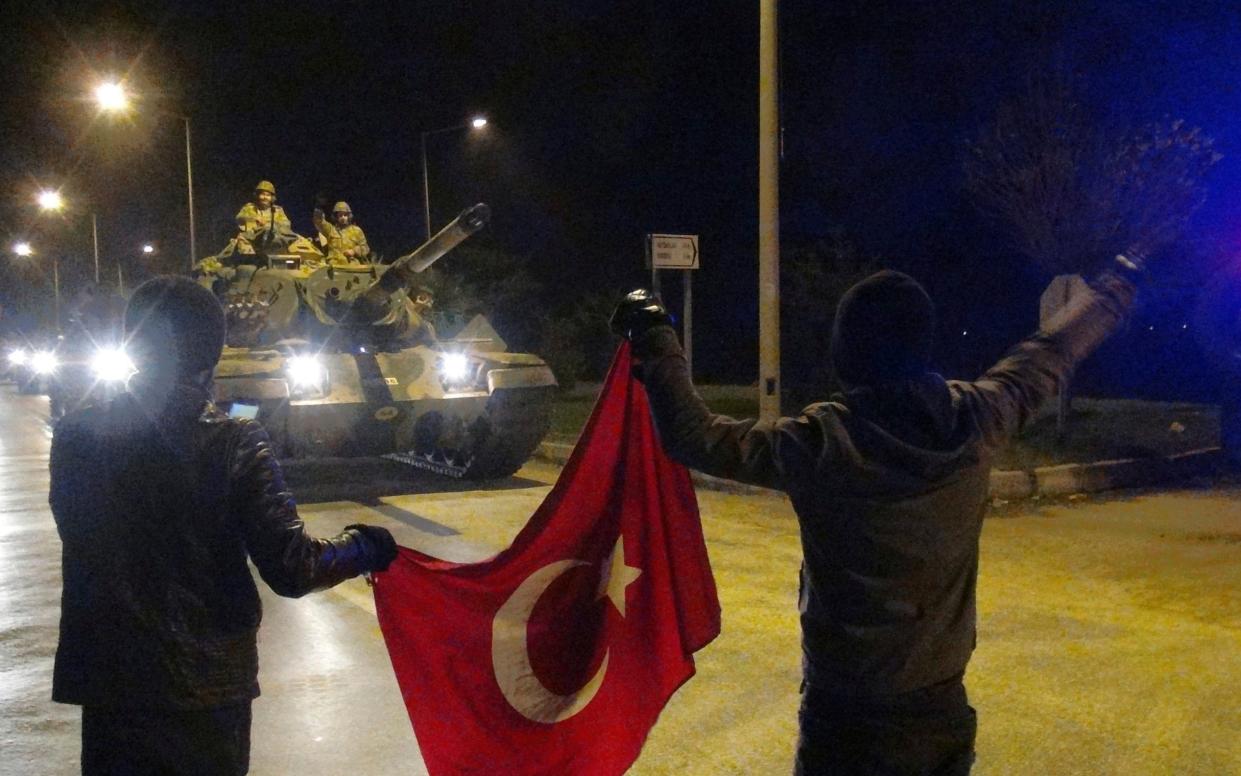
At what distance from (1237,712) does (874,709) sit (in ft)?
11.2

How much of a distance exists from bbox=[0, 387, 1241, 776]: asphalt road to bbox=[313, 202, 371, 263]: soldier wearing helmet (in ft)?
16.9

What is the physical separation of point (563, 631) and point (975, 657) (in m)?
3.09

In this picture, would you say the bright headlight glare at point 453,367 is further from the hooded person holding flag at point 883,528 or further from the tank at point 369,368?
the hooded person holding flag at point 883,528

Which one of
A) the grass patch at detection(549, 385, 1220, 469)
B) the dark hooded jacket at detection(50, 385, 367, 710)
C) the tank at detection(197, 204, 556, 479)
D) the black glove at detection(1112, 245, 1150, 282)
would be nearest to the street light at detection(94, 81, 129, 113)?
the tank at detection(197, 204, 556, 479)

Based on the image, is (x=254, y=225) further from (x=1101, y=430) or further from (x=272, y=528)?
(x=272, y=528)

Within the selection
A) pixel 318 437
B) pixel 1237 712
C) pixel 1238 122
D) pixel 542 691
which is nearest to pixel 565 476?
pixel 542 691

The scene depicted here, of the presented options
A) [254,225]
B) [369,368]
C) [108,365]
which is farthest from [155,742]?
[108,365]

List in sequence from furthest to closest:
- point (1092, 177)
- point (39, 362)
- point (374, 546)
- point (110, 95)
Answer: point (39, 362) < point (110, 95) < point (1092, 177) < point (374, 546)

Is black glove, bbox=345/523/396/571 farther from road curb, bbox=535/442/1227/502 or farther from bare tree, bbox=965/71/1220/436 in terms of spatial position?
bare tree, bbox=965/71/1220/436

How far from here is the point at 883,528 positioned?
7.77ft

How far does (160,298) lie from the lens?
250 cm

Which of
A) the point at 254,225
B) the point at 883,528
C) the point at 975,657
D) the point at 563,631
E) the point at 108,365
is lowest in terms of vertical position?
the point at 975,657

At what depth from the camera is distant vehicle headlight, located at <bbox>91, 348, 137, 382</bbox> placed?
14164mm

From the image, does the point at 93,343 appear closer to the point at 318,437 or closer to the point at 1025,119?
the point at 318,437
